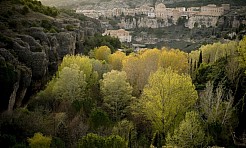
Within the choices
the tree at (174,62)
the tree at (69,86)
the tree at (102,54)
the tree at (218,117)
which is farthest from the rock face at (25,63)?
the tree at (218,117)

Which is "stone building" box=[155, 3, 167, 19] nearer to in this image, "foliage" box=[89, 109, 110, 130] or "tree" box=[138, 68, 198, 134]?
"tree" box=[138, 68, 198, 134]

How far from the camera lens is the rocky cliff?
24562 mm

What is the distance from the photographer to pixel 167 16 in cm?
12825

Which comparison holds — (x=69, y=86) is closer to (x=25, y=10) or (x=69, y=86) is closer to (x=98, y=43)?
(x=25, y=10)

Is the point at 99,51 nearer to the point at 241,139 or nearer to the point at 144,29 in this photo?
the point at 241,139

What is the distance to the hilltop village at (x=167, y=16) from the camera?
119125 millimetres

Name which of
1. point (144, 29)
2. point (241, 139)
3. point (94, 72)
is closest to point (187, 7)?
point (144, 29)

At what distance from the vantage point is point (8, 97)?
24.5 metres

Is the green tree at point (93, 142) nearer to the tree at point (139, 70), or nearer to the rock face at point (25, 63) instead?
the rock face at point (25, 63)

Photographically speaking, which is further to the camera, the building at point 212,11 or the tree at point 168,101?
the building at point 212,11

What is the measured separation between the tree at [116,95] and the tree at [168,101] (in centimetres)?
423

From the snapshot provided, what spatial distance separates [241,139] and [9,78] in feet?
54.7

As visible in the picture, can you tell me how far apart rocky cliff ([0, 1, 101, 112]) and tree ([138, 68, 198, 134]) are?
9386 millimetres

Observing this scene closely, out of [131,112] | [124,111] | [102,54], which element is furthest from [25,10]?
[131,112]
